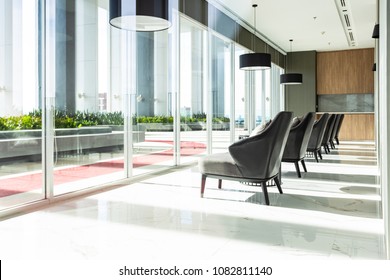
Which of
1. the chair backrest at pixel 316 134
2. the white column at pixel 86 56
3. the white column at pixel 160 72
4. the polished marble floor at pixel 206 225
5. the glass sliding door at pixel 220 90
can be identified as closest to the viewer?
the polished marble floor at pixel 206 225

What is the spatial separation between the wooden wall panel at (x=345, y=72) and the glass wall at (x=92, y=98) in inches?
280

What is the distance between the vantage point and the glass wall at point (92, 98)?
12.2 ft

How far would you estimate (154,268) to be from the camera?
214 centimetres

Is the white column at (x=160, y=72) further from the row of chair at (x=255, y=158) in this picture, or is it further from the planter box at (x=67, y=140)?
the row of chair at (x=255, y=158)

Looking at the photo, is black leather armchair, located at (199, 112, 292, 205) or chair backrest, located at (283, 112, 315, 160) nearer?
black leather armchair, located at (199, 112, 292, 205)

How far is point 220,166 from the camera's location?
12.9 ft

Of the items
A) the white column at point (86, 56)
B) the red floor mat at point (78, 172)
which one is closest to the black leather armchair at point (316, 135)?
the red floor mat at point (78, 172)

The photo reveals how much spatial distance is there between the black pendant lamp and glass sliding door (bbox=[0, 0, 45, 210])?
32.2 inches

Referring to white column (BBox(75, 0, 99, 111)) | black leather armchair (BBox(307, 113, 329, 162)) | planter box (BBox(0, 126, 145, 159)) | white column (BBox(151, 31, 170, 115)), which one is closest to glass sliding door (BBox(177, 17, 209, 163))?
white column (BBox(151, 31, 170, 115))

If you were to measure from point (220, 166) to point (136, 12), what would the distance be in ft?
5.80

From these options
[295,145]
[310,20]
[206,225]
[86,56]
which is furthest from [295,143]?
[310,20]

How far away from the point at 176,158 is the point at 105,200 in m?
2.72

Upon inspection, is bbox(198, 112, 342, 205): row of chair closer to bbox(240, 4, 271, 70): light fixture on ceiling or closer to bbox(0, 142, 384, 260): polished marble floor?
bbox(0, 142, 384, 260): polished marble floor

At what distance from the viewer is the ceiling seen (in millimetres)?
8188
